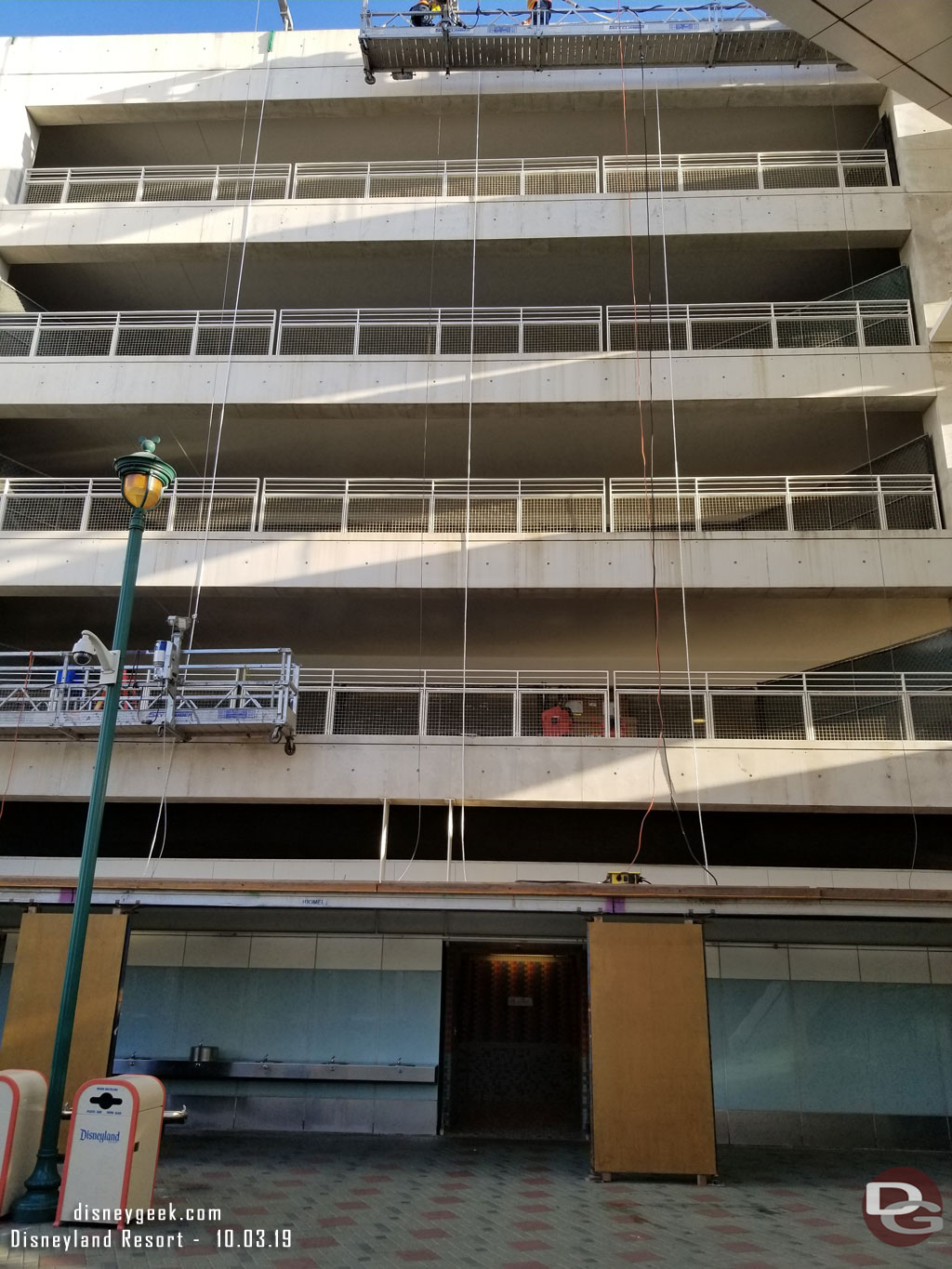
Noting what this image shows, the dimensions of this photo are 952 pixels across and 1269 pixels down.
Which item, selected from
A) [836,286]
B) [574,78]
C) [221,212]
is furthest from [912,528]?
[221,212]

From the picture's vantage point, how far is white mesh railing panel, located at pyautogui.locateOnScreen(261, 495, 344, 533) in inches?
703

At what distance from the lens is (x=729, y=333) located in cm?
1875

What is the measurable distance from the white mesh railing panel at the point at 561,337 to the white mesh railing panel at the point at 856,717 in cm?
871

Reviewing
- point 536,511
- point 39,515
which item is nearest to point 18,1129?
point 536,511

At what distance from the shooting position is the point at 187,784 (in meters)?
15.6

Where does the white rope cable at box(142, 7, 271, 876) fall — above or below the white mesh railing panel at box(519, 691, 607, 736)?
above

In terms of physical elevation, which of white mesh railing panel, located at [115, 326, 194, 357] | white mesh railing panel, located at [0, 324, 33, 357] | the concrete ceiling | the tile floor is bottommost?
the tile floor

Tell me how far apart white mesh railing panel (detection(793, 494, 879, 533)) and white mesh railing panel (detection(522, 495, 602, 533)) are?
3.89 meters

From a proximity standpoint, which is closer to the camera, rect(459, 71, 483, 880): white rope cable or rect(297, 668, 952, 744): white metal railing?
rect(297, 668, 952, 744): white metal railing

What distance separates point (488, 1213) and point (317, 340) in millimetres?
16435

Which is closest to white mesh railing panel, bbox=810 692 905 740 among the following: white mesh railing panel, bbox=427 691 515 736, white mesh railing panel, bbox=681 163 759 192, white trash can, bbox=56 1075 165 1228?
white mesh railing panel, bbox=427 691 515 736

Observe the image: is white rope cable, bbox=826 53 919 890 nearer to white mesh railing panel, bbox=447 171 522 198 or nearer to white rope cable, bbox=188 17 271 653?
white mesh railing panel, bbox=447 171 522 198

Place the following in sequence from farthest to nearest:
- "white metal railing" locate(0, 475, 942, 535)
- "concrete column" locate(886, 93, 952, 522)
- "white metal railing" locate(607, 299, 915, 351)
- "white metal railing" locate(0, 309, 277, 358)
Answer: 1. "white metal railing" locate(0, 309, 277, 358)
2. "white metal railing" locate(607, 299, 915, 351)
3. "white metal railing" locate(0, 475, 942, 535)
4. "concrete column" locate(886, 93, 952, 522)

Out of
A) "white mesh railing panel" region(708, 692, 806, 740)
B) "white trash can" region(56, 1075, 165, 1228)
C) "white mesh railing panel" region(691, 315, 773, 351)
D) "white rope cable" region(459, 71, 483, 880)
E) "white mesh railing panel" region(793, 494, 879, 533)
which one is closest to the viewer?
"white trash can" region(56, 1075, 165, 1228)
